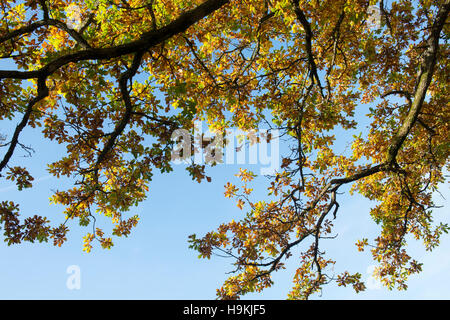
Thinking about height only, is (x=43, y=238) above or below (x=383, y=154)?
below

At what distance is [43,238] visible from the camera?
236 inches

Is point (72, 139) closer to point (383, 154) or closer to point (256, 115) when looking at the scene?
point (256, 115)

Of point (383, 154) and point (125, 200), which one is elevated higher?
point (383, 154)

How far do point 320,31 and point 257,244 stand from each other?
6.26 metres

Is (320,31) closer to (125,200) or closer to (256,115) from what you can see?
(256,115)

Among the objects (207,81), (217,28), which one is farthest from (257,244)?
(217,28)

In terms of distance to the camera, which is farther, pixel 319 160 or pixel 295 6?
pixel 319 160

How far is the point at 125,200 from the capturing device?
A: 6.29 meters

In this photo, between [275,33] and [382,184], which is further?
[382,184]

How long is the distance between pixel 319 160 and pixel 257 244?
3149 mm
